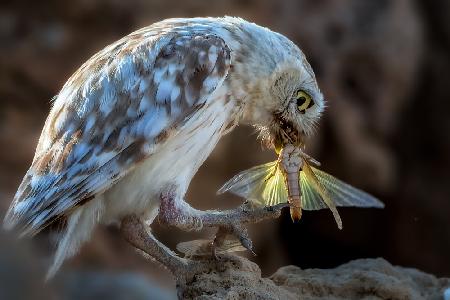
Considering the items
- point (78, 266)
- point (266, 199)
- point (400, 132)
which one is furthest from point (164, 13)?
point (266, 199)

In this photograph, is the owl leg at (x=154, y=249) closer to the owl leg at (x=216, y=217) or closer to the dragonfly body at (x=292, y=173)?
the owl leg at (x=216, y=217)

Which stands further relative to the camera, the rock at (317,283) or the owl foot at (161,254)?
the owl foot at (161,254)

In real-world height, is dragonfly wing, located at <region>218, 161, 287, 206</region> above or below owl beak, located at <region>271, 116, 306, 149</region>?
below

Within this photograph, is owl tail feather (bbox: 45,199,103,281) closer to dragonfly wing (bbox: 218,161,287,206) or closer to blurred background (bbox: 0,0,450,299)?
dragonfly wing (bbox: 218,161,287,206)

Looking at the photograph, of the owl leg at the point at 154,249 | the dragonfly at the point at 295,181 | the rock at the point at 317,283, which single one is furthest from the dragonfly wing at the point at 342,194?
the owl leg at the point at 154,249

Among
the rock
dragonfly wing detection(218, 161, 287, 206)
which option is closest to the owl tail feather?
the rock

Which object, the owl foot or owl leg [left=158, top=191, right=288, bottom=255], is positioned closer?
the owl foot

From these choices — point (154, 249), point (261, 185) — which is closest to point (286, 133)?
point (261, 185)

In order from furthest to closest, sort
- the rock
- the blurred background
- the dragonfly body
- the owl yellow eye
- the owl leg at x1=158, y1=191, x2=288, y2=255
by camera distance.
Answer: the blurred background < the owl yellow eye < the dragonfly body < the owl leg at x1=158, y1=191, x2=288, y2=255 < the rock

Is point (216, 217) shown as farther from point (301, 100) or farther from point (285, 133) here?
point (301, 100)

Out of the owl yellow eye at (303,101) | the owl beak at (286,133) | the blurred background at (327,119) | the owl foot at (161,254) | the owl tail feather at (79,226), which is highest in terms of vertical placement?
the owl yellow eye at (303,101)
